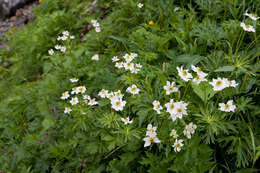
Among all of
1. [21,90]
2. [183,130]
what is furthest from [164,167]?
[21,90]

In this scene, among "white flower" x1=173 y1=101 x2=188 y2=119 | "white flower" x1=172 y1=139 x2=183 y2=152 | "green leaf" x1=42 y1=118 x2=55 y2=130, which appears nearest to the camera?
"white flower" x1=173 y1=101 x2=188 y2=119

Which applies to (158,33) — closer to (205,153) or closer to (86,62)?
(86,62)

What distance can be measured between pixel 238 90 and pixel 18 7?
577cm

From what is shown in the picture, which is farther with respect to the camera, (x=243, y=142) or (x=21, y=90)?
(x=21, y=90)

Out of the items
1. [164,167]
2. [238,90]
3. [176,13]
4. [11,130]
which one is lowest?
[11,130]

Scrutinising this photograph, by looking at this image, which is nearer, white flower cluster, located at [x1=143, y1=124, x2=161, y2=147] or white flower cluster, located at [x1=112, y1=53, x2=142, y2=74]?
white flower cluster, located at [x1=143, y1=124, x2=161, y2=147]

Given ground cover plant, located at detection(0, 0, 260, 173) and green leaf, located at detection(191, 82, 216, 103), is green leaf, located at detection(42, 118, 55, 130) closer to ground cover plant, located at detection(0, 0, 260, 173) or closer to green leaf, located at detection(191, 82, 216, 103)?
ground cover plant, located at detection(0, 0, 260, 173)

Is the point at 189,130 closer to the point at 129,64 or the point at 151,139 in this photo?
the point at 151,139

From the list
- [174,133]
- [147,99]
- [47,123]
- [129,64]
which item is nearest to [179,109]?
[174,133]

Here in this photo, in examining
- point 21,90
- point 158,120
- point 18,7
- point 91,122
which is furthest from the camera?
point 18,7

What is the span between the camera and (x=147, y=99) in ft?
5.55

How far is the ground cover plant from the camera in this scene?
1483 millimetres

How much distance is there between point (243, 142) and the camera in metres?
1.50

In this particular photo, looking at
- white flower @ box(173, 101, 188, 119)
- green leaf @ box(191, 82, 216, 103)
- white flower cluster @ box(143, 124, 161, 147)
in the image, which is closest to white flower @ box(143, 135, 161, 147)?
white flower cluster @ box(143, 124, 161, 147)
